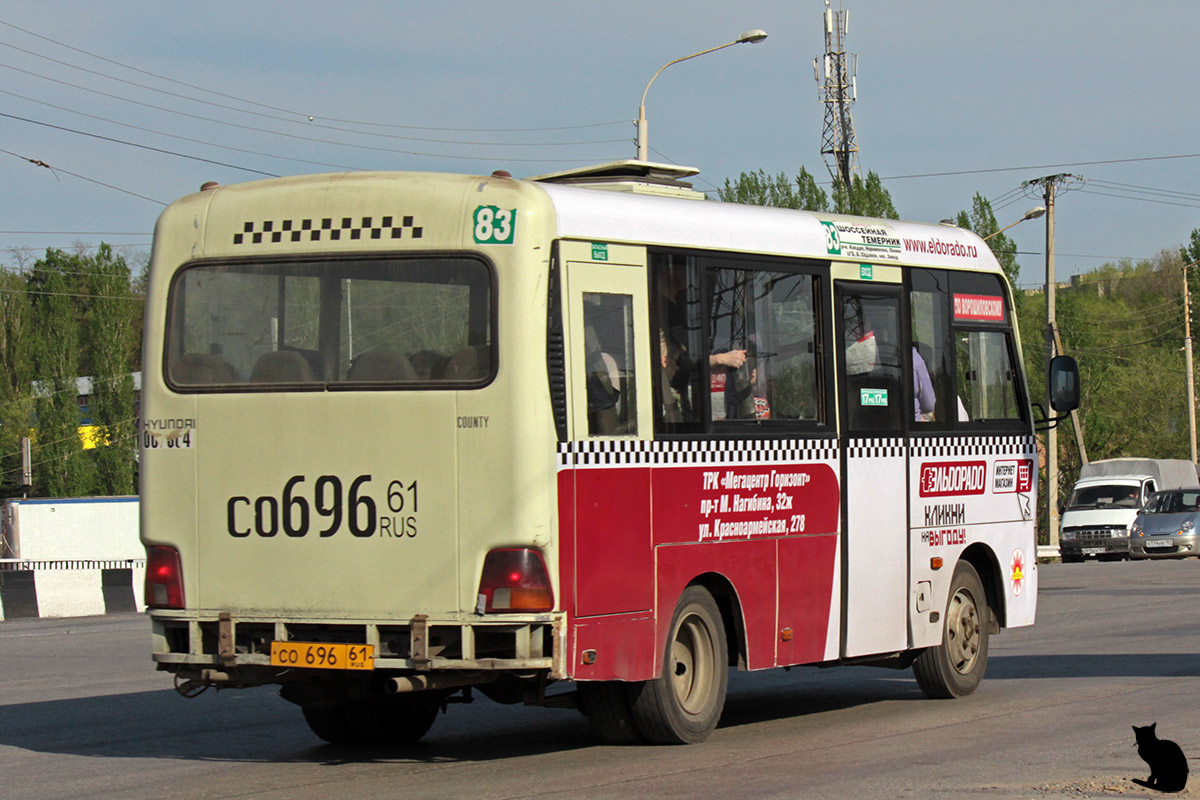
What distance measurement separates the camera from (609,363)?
912 cm

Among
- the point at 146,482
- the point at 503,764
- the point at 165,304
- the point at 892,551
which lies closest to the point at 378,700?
the point at 503,764

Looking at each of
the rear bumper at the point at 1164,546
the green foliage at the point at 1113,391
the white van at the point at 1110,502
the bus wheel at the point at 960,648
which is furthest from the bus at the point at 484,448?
the green foliage at the point at 1113,391

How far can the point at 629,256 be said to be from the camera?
9359 mm

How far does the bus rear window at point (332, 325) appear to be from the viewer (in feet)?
28.7

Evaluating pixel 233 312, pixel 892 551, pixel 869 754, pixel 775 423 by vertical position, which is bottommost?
pixel 869 754

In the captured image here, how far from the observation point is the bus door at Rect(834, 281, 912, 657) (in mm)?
10969

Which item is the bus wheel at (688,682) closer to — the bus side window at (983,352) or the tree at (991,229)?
the bus side window at (983,352)

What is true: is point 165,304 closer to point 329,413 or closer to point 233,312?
point 233,312

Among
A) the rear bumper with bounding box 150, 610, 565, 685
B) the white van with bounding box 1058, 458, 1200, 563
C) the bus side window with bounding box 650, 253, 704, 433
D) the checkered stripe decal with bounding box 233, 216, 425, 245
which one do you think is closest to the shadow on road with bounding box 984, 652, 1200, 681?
the bus side window with bounding box 650, 253, 704, 433

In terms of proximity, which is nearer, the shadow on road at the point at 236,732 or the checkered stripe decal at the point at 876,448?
the shadow on road at the point at 236,732

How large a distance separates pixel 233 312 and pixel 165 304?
0.45 meters

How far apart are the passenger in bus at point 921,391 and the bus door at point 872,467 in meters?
0.14

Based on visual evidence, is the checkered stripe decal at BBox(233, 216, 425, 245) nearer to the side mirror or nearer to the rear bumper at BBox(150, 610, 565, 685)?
the rear bumper at BBox(150, 610, 565, 685)

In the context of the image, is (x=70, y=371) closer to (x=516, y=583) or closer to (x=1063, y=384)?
(x=1063, y=384)
